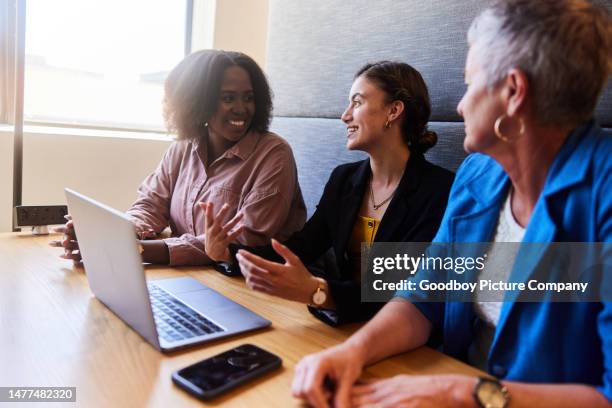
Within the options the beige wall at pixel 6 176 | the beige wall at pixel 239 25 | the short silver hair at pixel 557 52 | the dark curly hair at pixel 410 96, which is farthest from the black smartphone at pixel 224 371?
the beige wall at pixel 239 25

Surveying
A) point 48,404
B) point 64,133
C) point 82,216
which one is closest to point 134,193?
point 64,133

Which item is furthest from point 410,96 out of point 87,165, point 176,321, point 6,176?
point 6,176

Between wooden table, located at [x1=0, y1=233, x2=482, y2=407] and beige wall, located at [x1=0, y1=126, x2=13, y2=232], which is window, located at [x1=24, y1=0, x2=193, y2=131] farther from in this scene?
wooden table, located at [x1=0, y1=233, x2=482, y2=407]

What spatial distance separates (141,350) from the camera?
0.77m

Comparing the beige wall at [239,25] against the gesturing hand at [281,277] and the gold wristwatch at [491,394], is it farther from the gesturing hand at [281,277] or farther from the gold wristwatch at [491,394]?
the gold wristwatch at [491,394]

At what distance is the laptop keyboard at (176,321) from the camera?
83 centimetres

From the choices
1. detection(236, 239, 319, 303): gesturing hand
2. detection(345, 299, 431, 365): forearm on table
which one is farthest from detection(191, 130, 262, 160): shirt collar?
detection(345, 299, 431, 365): forearm on table

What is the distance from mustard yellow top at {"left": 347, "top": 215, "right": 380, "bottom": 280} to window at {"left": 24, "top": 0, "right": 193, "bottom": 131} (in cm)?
161

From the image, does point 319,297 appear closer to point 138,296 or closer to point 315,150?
point 138,296

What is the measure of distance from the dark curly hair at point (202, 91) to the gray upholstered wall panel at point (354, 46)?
0.23 m

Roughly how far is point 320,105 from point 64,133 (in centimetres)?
112

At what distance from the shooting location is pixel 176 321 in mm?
884

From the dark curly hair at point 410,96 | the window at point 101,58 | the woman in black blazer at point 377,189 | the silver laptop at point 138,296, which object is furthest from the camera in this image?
the window at point 101,58

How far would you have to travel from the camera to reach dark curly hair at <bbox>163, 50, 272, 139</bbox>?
5.26 feet
